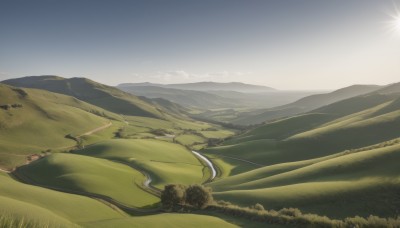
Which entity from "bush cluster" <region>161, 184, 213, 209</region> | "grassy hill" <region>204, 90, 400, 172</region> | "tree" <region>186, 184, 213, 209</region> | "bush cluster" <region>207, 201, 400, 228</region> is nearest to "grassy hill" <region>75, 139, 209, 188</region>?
"grassy hill" <region>204, 90, 400, 172</region>

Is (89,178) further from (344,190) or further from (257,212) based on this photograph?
(344,190)

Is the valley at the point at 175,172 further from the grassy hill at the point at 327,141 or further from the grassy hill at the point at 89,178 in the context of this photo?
the grassy hill at the point at 327,141

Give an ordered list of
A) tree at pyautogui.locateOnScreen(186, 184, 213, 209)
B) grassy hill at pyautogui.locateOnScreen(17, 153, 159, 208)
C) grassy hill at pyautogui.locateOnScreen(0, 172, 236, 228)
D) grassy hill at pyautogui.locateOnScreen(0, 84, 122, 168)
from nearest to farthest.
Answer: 1. grassy hill at pyautogui.locateOnScreen(0, 172, 236, 228)
2. tree at pyautogui.locateOnScreen(186, 184, 213, 209)
3. grassy hill at pyautogui.locateOnScreen(17, 153, 159, 208)
4. grassy hill at pyautogui.locateOnScreen(0, 84, 122, 168)

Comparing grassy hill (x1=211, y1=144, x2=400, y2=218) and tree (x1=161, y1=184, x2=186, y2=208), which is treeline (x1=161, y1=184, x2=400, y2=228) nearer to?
tree (x1=161, y1=184, x2=186, y2=208)

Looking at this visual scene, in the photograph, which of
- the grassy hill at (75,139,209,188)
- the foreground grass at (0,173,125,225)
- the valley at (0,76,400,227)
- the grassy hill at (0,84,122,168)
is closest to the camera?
the valley at (0,76,400,227)

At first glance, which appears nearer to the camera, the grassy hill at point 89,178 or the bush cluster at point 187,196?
the bush cluster at point 187,196

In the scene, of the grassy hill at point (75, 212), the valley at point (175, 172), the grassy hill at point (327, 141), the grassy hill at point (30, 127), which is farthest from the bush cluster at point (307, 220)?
the grassy hill at point (30, 127)
